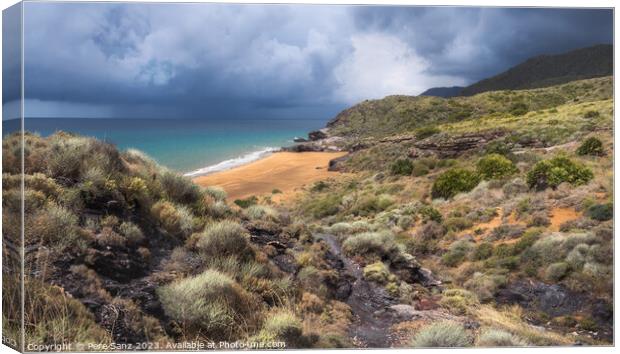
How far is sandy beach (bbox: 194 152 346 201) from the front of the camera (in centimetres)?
847

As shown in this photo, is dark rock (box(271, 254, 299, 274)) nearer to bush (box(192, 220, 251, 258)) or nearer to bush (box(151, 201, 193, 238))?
bush (box(192, 220, 251, 258))

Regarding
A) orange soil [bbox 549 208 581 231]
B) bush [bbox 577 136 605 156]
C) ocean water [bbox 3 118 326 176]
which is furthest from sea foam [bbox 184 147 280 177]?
bush [bbox 577 136 605 156]

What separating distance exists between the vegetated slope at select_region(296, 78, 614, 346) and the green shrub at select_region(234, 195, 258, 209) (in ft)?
4.25

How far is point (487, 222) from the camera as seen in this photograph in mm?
9234

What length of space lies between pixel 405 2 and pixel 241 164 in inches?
152

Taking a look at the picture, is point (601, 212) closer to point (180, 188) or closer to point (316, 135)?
point (316, 135)

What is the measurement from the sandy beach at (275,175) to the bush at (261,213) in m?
0.30

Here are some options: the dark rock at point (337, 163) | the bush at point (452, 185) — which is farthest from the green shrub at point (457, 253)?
the dark rock at point (337, 163)

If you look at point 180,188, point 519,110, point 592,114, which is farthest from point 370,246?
point 519,110

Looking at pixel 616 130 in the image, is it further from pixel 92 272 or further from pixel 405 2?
pixel 92 272

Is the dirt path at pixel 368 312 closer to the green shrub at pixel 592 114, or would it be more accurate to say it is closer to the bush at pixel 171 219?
the bush at pixel 171 219

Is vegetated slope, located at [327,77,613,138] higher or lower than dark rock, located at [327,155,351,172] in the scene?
higher

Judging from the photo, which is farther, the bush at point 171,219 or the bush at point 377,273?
the bush at point 377,273

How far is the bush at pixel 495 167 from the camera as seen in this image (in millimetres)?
10898
